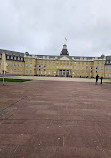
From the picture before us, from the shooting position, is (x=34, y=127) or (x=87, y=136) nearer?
(x=87, y=136)

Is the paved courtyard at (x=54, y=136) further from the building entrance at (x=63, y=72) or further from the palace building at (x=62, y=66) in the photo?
the building entrance at (x=63, y=72)

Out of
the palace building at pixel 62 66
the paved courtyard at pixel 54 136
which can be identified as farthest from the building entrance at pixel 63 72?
the paved courtyard at pixel 54 136

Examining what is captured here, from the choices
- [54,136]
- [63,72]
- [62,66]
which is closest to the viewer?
[54,136]

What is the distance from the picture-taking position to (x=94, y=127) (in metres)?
3.83

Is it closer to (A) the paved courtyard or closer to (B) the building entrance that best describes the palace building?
(B) the building entrance

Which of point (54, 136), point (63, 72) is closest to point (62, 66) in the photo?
point (63, 72)

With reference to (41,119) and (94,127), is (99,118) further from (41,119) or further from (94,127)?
(41,119)

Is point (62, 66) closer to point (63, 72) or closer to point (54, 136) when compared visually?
point (63, 72)

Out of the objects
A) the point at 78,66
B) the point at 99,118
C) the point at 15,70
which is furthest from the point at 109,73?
the point at 99,118

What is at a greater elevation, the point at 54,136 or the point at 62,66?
the point at 62,66

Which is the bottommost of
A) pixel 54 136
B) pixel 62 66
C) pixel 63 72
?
pixel 54 136

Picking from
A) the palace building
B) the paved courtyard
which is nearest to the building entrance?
the palace building

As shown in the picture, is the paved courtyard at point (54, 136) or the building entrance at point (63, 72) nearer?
the paved courtyard at point (54, 136)

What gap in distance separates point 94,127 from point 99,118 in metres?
0.89
